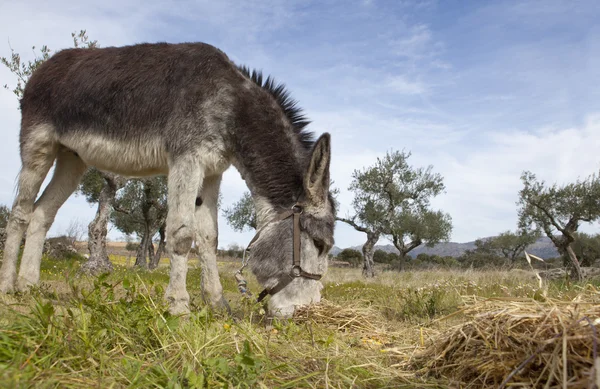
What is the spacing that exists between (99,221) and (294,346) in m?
15.9

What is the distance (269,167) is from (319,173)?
2.30 feet

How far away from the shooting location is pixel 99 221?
17.1 meters

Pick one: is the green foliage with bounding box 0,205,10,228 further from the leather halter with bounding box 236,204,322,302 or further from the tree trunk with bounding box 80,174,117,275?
the leather halter with bounding box 236,204,322,302

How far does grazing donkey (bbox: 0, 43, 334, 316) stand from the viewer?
496cm

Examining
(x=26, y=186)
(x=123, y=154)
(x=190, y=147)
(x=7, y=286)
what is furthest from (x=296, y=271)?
(x=26, y=186)

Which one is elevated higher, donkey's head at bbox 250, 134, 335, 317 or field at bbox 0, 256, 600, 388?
donkey's head at bbox 250, 134, 335, 317

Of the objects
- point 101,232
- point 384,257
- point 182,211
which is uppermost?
point 101,232

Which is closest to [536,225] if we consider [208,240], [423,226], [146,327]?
[423,226]

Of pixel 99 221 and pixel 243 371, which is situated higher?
pixel 99 221

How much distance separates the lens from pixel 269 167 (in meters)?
5.29

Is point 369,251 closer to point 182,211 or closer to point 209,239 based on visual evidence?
point 209,239

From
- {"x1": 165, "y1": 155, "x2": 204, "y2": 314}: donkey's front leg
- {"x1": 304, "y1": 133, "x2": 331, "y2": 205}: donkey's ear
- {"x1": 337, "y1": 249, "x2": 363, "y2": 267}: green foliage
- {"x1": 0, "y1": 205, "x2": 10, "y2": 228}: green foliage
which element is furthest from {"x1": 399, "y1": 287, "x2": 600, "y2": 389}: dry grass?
{"x1": 337, "y1": 249, "x2": 363, "y2": 267}: green foliage

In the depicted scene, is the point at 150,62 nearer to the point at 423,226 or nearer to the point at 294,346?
the point at 294,346

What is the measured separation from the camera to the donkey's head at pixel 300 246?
4.81 m
